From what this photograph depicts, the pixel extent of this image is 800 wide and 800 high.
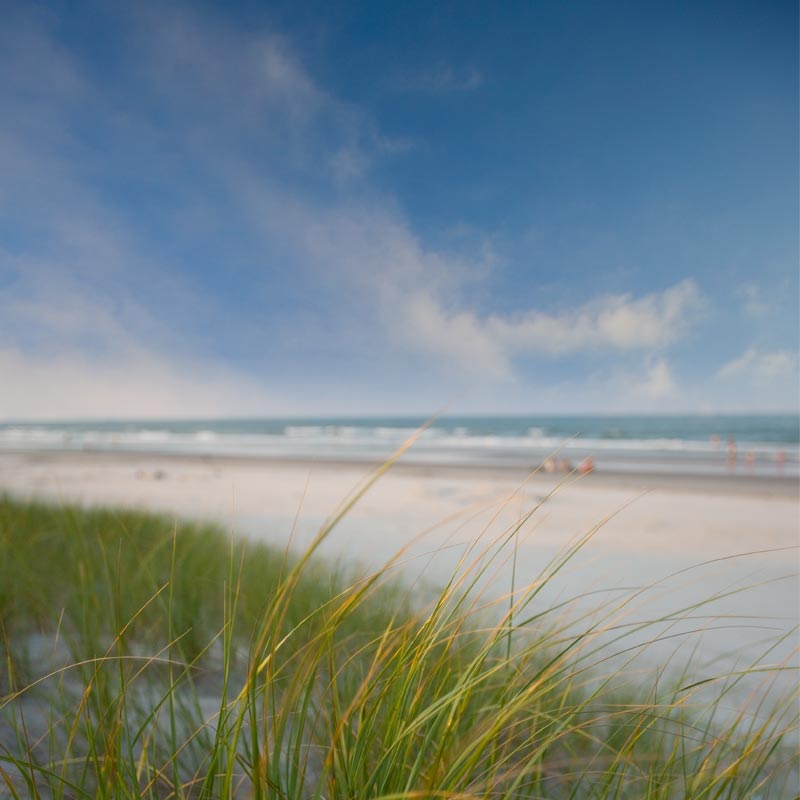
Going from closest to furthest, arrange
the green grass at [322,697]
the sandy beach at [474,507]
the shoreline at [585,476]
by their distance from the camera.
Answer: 1. the green grass at [322,697]
2. the sandy beach at [474,507]
3. the shoreline at [585,476]

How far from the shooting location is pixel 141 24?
6680mm

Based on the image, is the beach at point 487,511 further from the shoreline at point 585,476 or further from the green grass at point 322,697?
the green grass at point 322,697

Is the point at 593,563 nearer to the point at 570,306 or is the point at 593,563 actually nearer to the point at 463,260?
the point at 463,260

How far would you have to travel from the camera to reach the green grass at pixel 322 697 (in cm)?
98

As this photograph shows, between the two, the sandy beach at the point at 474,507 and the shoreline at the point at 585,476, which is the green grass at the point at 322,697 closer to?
the sandy beach at the point at 474,507

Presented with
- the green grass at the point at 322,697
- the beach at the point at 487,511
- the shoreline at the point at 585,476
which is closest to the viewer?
the green grass at the point at 322,697

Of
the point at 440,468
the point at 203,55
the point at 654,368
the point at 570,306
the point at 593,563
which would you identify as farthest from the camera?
the point at 654,368

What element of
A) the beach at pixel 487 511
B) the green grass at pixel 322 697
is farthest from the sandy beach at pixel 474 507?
the green grass at pixel 322 697

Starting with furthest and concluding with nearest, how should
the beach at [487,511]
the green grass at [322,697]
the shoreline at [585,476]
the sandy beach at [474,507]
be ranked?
the shoreline at [585,476], the sandy beach at [474,507], the beach at [487,511], the green grass at [322,697]

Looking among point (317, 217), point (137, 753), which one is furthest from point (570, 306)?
point (137, 753)

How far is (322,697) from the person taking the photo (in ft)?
Answer: 4.30

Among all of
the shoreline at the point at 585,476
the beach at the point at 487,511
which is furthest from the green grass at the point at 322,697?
the shoreline at the point at 585,476

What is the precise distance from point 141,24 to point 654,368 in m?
30.2

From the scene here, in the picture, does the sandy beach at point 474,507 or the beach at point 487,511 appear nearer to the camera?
the beach at point 487,511
